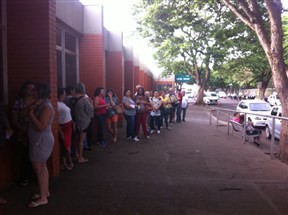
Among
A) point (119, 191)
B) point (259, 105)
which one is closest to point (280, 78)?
point (119, 191)

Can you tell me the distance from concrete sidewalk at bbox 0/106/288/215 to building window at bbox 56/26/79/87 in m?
2.05

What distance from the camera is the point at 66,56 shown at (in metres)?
10.4

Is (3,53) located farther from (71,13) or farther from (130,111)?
(130,111)

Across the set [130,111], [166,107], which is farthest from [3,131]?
[166,107]

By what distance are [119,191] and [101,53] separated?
21.8 feet

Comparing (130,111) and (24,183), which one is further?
(130,111)

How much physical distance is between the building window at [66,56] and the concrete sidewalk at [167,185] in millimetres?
2049

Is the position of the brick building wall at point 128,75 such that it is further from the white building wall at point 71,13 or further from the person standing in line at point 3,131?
the person standing in line at point 3,131

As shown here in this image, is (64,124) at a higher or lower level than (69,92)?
lower

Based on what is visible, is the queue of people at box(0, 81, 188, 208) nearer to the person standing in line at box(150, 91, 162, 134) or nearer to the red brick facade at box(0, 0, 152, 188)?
the person standing in line at box(150, 91, 162, 134)

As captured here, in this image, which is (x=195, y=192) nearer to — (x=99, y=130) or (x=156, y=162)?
(x=156, y=162)

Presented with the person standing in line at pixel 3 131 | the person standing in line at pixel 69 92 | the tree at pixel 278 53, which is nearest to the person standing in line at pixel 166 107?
the tree at pixel 278 53

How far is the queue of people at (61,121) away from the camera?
5000 millimetres

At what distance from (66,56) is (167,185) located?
5425 mm
